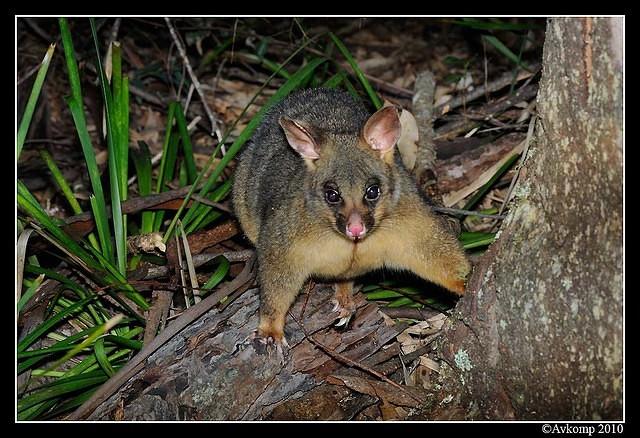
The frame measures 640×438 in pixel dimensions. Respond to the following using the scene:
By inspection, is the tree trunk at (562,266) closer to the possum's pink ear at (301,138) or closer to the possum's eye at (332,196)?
the possum's eye at (332,196)

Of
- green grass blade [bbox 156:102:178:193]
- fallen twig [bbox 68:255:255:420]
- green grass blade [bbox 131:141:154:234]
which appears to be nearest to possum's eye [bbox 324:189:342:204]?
fallen twig [bbox 68:255:255:420]

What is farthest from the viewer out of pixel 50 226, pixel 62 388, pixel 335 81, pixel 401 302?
pixel 335 81

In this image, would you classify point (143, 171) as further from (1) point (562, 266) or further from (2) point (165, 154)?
(1) point (562, 266)

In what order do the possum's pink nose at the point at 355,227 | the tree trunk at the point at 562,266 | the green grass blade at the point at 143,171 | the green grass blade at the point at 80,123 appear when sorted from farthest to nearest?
the green grass blade at the point at 143,171, the green grass blade at the point at 80,123, the possum's pink nose at the point at 355,227, the tree trunk at the point at 562,266

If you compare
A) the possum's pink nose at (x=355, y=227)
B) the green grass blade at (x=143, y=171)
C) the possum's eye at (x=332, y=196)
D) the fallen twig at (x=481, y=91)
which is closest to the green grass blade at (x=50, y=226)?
the green grass blade at (x=143, y=171)

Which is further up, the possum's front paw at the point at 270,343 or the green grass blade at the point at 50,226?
the green grass blade at the point at 50,226

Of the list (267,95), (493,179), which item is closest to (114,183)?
(493,179)
